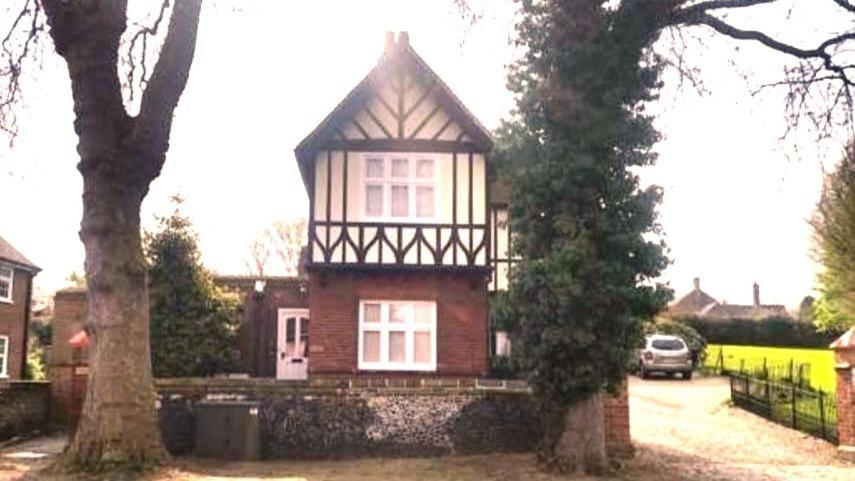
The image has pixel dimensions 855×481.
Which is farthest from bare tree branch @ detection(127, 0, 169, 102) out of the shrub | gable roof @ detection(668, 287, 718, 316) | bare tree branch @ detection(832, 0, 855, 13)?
gable roof @ detection(668, 287, 718, 316)

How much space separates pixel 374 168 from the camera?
73.4ft

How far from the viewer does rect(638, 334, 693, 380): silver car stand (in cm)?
3428

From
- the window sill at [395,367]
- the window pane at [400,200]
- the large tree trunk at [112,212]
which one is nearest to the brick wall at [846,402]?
the window sill at [395,367]

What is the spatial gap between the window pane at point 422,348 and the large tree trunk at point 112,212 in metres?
8.73

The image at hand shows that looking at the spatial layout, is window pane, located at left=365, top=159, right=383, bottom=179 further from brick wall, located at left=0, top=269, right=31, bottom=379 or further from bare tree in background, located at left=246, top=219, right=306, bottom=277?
bare tree in background, located at left=246, top=219, right=306, bottom=277

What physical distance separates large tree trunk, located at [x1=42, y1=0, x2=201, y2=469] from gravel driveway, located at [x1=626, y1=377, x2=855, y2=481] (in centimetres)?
774

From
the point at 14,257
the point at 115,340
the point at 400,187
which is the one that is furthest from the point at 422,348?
the point at 14,257

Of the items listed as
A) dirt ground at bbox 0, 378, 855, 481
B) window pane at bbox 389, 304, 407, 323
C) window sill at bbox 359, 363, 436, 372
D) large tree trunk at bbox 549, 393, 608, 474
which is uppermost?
window pane at bbox 389, 304, 407, 323

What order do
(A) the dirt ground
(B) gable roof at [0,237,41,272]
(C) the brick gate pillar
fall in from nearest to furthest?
(A) the dirt ground → (C) the brick gate pillar → (B) gable roof at [0,237,41,272]

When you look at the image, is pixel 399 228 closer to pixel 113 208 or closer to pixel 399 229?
pixel 399 229

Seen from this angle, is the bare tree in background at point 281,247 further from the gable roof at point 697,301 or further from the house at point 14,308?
the gable roof at point 697,301

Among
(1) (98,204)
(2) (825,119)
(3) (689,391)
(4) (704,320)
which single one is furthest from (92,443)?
(4) (704,320)

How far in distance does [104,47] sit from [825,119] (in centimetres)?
1223

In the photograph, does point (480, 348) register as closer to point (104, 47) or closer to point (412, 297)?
point (412, 297)
